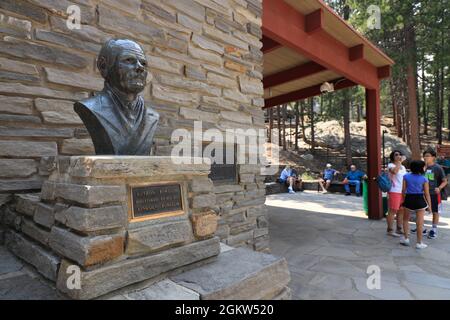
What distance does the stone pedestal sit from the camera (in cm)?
143

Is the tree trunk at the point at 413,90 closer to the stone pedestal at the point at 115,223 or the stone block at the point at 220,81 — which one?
the stone block at the point at 220,81

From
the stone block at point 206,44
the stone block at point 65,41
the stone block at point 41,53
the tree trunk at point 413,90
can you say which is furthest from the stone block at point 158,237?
the tree trunk at point 413,90

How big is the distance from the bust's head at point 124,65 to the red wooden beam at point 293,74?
5.49 meters

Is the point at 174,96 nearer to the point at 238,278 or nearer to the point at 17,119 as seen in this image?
the point at 17,119

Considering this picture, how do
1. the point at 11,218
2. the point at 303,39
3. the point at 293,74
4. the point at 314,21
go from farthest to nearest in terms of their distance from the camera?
the point at 293,74
the point at 303,39
the point at 314,21
the point at 11,218

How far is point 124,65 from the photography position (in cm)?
193

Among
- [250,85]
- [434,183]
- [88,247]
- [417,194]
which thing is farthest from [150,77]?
[434,183]

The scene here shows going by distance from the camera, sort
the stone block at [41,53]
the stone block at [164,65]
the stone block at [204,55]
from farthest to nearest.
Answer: the stone block at [204,55]
the stone block at [164,65]
the stone block at [41,53]

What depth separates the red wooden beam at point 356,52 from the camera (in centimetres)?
602

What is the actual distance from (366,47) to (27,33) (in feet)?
19.6

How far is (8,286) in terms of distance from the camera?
1561 mm

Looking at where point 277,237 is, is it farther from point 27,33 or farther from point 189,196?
point 27,33

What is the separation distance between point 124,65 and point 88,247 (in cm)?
117
